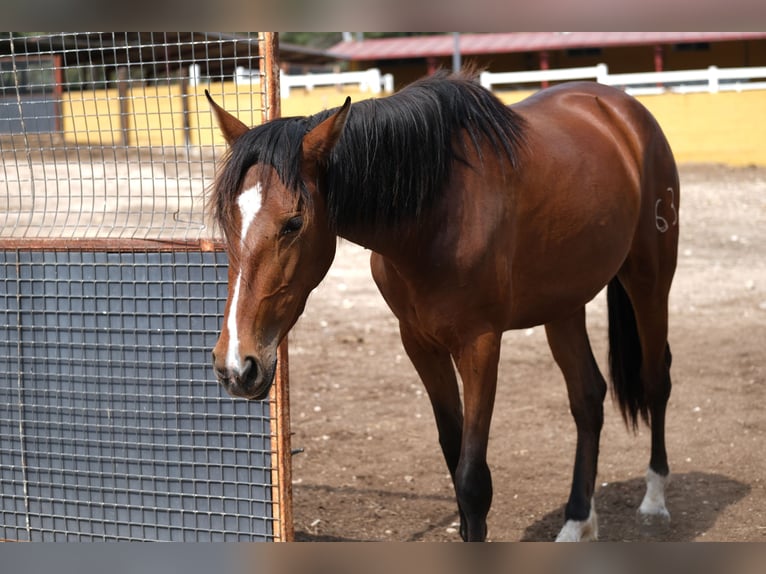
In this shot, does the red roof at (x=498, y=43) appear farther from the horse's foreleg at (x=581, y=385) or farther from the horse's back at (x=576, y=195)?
the horse's foreleg at (x=581, y=385)

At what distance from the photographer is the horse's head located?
7.86 feet

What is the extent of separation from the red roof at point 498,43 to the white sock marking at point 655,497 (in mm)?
18742

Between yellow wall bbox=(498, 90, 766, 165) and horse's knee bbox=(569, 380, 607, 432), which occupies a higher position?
yellow wall bbox=(498, 90, 766, 165)

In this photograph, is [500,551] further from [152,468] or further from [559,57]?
[559,57]

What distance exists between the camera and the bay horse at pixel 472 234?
8.22 feet

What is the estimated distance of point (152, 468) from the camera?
371 centimetres

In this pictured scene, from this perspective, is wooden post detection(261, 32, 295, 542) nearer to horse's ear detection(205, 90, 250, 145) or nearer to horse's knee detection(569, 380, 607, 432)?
horse's ear detection(205, 90, 250, 145)

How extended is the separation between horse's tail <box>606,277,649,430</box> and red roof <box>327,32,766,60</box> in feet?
59.9

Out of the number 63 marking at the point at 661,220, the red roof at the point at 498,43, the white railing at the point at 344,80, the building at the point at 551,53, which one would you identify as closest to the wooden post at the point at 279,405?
the number 63 marking at the point at 661,220

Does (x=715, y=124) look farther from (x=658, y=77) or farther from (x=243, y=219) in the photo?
(x=243, y=219)

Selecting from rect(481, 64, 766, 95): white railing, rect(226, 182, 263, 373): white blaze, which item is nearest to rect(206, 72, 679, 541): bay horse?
rect(226, 182, 263, 373): white blaze
